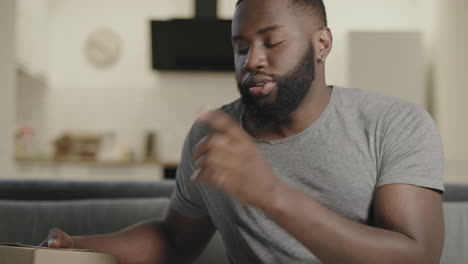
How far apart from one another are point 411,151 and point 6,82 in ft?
10.6

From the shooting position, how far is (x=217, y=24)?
217 inches

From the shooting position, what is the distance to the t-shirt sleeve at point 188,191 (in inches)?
49.1

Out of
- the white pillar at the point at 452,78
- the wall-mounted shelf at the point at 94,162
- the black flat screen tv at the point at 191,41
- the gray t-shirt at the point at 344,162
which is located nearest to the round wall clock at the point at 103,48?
the black flat screen tv at the point at 191,41

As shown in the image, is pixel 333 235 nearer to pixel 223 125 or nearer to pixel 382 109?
pixel 223 125

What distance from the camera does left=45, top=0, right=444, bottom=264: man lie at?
90cm

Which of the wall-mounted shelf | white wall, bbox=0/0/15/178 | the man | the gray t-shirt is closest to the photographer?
the man

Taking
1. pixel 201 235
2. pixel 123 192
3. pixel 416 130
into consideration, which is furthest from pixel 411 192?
pixel 123 192

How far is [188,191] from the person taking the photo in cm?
126

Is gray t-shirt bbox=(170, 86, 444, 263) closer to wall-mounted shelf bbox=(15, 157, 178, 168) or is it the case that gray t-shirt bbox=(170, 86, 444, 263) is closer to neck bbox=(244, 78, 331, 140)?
neck bbox=(244, 78, 331, 140)

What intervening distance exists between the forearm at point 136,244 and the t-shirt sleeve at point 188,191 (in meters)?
0.07

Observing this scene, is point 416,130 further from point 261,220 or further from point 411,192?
point 261,220


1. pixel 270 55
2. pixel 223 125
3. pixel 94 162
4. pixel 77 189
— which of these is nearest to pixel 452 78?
pixel 94 162

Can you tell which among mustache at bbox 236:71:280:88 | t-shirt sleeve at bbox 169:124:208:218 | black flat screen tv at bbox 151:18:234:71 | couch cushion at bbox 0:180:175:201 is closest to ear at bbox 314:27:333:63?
mustache at bbox 236:71:280:88

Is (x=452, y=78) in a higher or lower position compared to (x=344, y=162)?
lower
